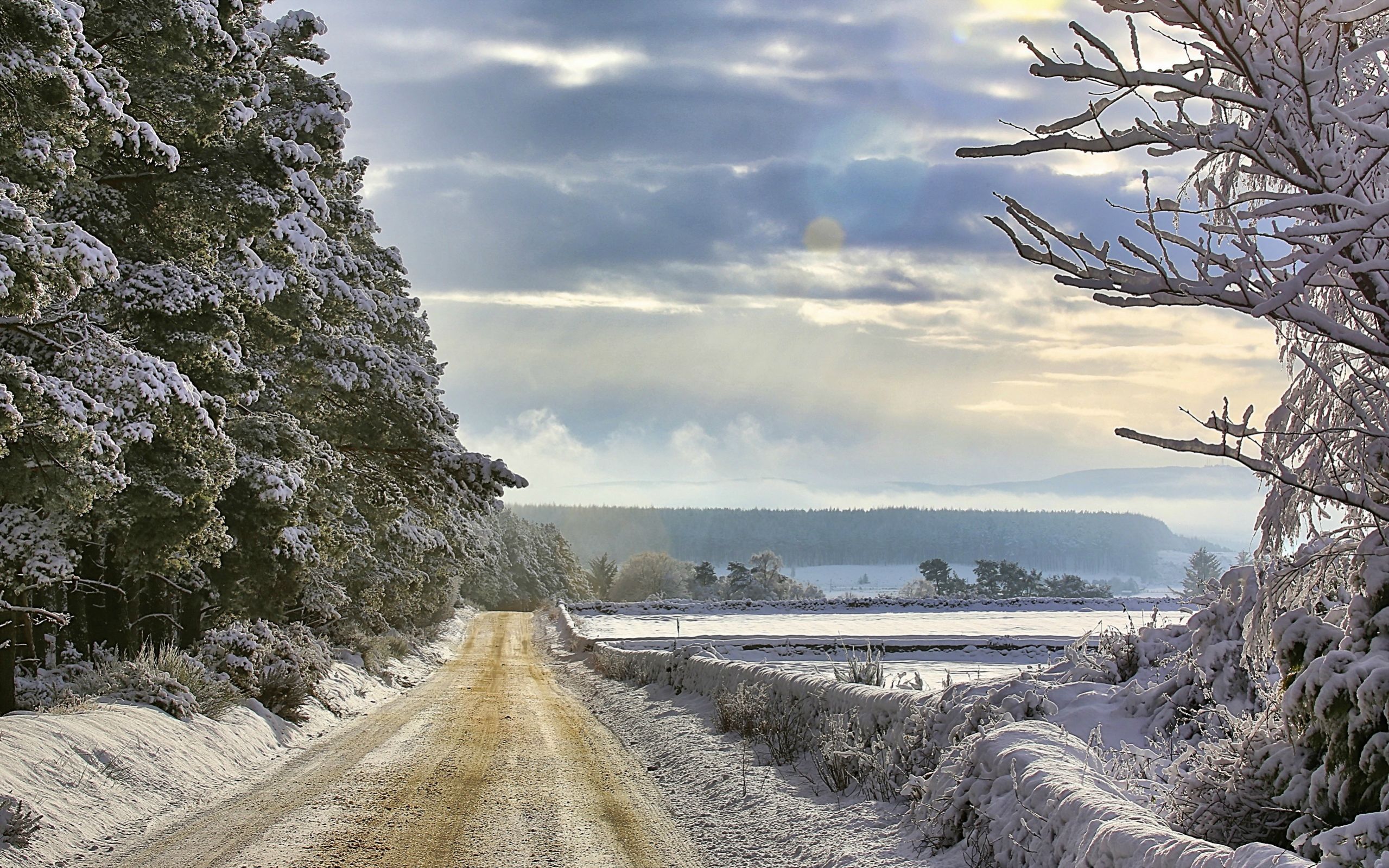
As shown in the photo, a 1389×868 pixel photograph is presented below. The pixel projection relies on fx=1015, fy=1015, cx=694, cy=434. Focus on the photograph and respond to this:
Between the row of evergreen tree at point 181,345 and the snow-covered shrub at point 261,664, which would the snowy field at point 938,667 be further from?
the row of evergreen tree at point 181,345

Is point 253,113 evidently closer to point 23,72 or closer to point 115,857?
point 23,72

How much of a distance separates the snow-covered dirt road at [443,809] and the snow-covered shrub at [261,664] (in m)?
1.35

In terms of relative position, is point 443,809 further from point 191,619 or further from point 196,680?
point 191,619

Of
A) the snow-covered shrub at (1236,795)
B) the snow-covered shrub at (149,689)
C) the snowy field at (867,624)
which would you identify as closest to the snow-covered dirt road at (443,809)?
the snow-covered shrub at (149,689)

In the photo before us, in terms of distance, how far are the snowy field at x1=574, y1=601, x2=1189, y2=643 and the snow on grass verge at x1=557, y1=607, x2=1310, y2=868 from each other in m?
23.9

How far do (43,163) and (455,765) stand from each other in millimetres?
7239

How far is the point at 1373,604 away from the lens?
432 centimetres

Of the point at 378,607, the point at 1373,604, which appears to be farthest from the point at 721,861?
the point at 378,607

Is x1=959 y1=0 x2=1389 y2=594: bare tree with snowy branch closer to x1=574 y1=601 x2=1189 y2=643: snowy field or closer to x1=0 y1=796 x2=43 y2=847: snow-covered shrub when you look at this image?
x1=0 y1=796 x2=43 y2=847: snow-covered shrub

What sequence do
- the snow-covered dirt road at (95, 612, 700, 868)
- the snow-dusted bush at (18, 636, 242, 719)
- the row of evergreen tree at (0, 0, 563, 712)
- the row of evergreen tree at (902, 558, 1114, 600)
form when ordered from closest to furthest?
the snow-covered dirt road at (95, 612, 700, 868) → the row of evergreen tree at (0, 0, 563, 712) → the snow-dusted bush at (18, 636, 242, 719) → the row of evergreen tree at (902, 558, 1114, 600)

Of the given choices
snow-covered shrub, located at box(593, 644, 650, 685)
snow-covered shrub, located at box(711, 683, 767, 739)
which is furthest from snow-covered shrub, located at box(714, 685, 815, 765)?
snow-covered shrub, located at box(593, 644, 650, 685)

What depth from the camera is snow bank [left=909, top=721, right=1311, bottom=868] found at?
405 cm

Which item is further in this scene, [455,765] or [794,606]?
[794,606]

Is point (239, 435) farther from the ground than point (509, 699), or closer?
farther from the ground
